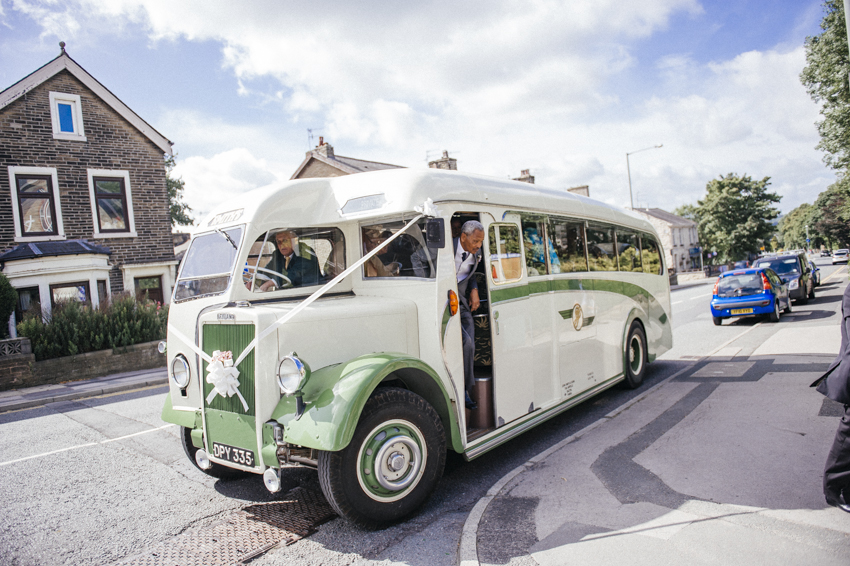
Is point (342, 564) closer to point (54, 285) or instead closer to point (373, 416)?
point (373, 416)

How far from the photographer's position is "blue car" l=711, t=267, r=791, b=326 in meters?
14.0

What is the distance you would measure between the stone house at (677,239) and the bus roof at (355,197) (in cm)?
6174

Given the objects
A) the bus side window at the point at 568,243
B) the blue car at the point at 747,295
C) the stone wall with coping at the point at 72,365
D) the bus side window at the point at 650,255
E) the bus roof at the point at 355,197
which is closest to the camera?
the bus roof at the point at 355,197

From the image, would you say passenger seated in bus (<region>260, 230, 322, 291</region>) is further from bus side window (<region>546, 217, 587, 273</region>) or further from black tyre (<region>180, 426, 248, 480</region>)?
bus side window (<region>546, 217, 587, 273</region>)

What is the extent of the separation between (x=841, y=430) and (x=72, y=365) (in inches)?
567

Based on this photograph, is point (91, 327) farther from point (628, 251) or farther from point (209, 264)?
point (628, 251)

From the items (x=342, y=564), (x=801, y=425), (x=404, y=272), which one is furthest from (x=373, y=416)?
(x=801, y=425)

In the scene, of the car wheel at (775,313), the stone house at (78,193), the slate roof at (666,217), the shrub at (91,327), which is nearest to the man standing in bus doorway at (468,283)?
the shrub at (91,327)

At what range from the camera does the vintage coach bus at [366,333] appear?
3.74m

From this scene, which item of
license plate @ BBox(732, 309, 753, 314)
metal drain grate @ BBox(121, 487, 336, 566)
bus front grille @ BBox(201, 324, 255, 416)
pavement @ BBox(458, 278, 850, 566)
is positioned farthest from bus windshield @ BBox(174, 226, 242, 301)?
license plate @ BBox(732, 309, 753, 314)

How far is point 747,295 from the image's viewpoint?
14.2 metres

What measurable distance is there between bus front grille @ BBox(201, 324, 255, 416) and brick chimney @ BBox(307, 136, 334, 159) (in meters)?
29.4

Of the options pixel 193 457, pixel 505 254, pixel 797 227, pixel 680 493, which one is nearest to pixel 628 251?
pixel 505 254

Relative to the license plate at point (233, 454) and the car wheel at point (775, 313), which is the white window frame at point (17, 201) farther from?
the car wheel at point (775, 313)
